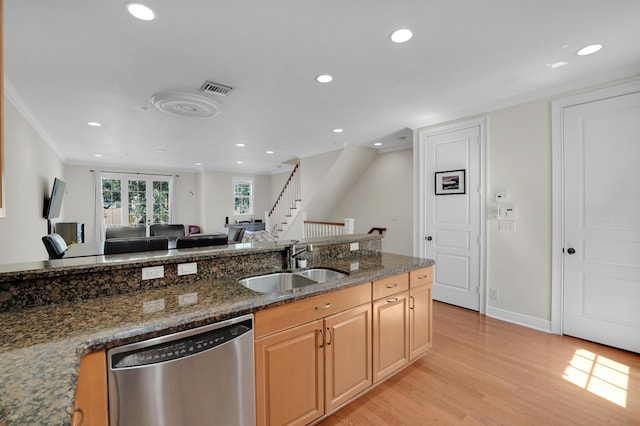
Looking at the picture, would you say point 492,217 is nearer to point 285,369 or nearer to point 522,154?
point 522,154

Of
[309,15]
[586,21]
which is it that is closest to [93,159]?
[309,15]

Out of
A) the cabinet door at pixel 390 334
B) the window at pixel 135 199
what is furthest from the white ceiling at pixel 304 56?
the window at pixel 135 199

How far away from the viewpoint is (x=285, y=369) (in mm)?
1533

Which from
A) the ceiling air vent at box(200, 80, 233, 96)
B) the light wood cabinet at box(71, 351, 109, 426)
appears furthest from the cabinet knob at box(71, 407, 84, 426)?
the ceiling air vent at box(200, 80, 233, 96)

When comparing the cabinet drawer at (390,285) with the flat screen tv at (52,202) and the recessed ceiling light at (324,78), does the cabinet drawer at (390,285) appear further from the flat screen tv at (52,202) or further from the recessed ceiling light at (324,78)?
the flat screen tv at (52,202)

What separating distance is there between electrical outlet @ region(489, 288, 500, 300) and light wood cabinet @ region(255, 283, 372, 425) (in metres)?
2.28

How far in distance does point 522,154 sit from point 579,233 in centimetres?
99

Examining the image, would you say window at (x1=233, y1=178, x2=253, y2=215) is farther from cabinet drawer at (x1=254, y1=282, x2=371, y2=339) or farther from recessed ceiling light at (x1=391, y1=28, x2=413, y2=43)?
cabinet drawer at (x1=254, y1=282, x2=371, y2=339)

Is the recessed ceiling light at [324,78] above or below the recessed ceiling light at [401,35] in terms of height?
above

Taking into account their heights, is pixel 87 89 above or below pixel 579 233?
above

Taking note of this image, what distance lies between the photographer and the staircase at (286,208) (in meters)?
6.93

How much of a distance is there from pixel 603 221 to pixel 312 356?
307 cm

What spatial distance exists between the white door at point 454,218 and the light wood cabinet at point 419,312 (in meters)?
1.52

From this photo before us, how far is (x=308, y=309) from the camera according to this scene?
5.33ft
